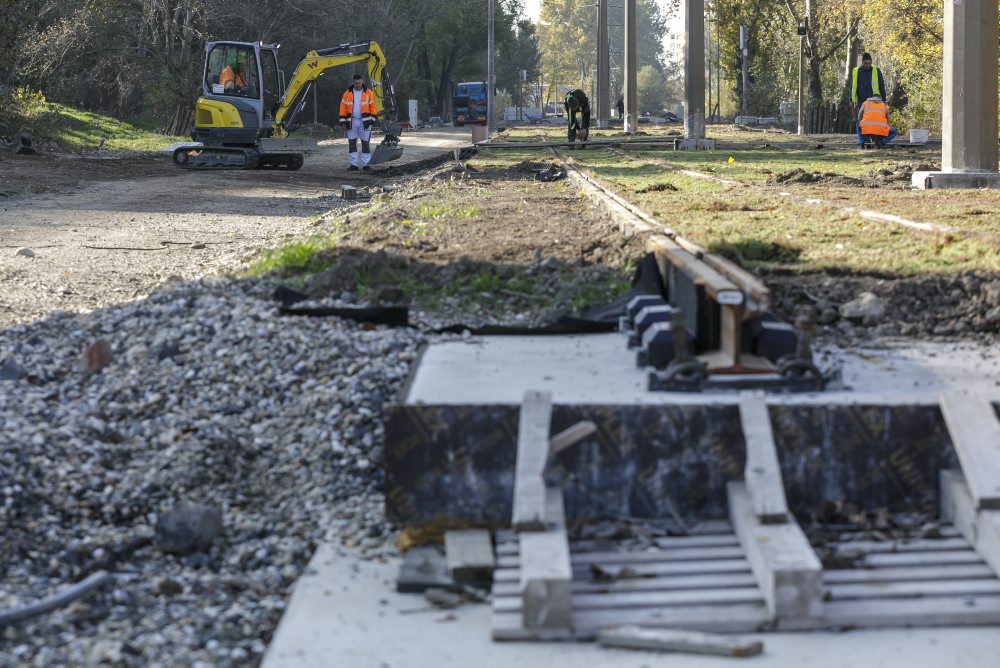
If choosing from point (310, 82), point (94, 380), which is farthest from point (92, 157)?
point (94, 380)

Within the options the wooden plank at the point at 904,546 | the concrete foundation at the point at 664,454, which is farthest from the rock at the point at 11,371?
the wooden plank at the point at 904,546

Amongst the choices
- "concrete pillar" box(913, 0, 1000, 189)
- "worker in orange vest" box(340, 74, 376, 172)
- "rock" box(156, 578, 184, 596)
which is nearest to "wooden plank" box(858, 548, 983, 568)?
"rock" box(156, 578, 184, 596)

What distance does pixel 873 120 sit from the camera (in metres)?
29.5

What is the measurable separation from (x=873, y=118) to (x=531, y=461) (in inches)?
1038

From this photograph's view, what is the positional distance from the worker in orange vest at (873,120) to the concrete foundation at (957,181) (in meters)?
11.7

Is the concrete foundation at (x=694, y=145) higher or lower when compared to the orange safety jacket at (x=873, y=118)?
lower

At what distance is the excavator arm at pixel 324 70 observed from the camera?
29969 mm

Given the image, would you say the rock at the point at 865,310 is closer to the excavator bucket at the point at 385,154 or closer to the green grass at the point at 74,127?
the excavator bucket at the point at 385,154

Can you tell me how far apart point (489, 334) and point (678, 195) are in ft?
30.9

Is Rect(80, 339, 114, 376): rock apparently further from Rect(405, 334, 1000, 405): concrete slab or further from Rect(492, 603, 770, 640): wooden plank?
Rect(492, 603, 770, 640): wooden plank

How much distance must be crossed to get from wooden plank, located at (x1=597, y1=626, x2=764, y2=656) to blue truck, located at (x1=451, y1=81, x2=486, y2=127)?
82.3 metres

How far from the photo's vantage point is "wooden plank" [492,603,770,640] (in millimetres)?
4422

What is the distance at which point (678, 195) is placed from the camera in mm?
16359

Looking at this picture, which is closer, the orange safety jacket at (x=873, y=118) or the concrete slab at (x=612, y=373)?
the concrete slab at (x=612, y=373)
